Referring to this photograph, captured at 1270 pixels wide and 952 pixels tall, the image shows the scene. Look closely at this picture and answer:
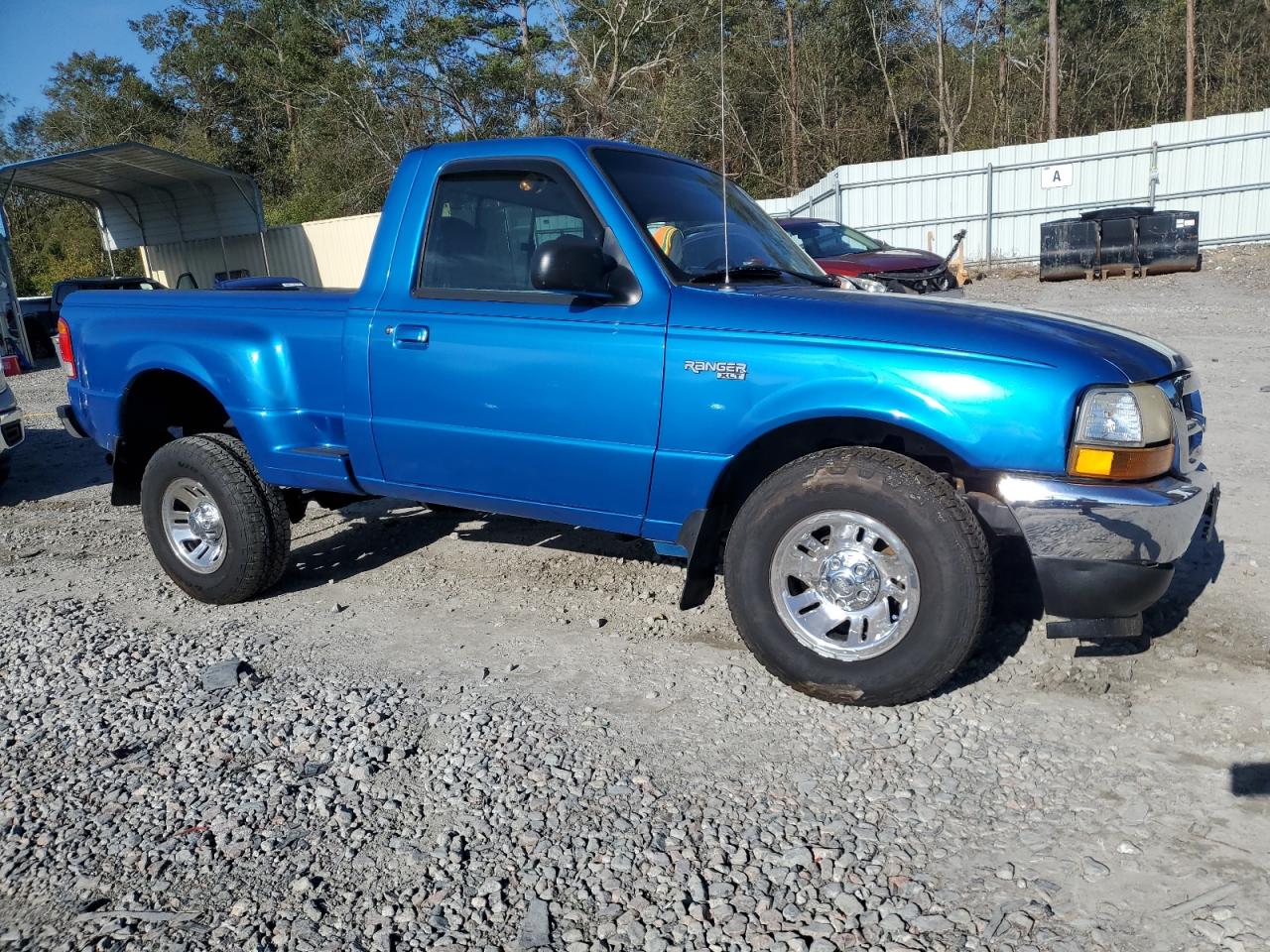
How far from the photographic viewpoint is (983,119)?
3638cm

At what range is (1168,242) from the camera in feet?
61.8

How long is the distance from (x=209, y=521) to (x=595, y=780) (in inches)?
109

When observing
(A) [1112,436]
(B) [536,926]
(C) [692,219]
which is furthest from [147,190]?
(B) [536,926]

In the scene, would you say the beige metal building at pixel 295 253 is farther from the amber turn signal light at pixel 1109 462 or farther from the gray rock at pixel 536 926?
the gray rock at pixel 536 926

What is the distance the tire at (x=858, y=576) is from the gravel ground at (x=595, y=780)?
19cm

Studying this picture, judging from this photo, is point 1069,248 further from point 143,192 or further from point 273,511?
point 143,192

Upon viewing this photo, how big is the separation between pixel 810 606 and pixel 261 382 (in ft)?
Answer: 8.80

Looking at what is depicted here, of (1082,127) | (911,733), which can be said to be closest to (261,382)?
(911,733)

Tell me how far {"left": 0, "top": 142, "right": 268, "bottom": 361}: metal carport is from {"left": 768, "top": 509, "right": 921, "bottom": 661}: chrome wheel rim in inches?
740

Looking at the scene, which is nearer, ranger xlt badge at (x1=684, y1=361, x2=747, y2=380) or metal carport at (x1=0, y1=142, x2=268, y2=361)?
ranger xlt badge at (x1=684, y1=361, x2=747, y2=380)

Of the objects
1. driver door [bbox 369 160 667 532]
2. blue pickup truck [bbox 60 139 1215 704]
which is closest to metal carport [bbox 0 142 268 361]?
blue pickup truck [bbox 60 139 1215 704]

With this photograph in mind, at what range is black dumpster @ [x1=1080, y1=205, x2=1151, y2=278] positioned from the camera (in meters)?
18.9

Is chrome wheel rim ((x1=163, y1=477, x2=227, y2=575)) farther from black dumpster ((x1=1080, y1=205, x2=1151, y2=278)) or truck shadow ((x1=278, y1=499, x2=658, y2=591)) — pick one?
black dumpster ((x1=1080, y1=205, x2=1151, y2=278))

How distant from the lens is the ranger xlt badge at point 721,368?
11.8ft
